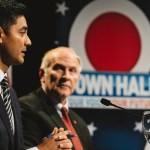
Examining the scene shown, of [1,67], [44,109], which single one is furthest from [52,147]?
[44,109]

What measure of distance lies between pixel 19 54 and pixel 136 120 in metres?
2.15

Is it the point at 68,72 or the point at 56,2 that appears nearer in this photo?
the point at 68,72

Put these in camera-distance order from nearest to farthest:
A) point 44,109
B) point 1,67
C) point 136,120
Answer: point 1,67 → point 44,109 → point 136,120

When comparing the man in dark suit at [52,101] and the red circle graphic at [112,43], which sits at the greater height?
the red circle graphic at [112,43]

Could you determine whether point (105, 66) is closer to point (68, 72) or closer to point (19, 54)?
point (68, 72)

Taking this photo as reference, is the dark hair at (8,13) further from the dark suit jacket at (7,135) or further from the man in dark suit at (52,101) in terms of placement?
the man in dark suit at (52,101)

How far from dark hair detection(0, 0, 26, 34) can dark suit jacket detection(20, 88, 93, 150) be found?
82 centimetres

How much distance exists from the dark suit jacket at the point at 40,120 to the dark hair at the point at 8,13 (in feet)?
2.68

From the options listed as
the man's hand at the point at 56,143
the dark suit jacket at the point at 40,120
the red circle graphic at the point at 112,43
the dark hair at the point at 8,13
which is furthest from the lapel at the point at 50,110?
the red circle graphic at the point at 112,43

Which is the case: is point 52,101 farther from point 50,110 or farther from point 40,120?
point 40,120

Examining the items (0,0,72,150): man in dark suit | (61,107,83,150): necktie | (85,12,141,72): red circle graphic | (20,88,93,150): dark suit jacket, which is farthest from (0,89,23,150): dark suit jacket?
(85,12,141,72): red circle graphic

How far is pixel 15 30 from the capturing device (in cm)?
213

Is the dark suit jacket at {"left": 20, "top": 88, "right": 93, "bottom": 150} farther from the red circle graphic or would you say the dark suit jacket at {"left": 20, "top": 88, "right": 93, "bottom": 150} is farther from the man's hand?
the red circle graphic

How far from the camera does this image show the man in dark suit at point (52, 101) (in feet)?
9.15
